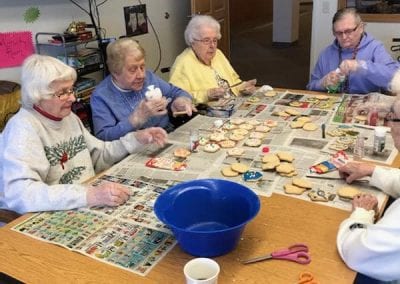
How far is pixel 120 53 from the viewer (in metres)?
2.09

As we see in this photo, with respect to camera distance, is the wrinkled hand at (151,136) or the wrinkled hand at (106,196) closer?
the wrinkled hand at (106,196)

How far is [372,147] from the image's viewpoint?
1.79 metres

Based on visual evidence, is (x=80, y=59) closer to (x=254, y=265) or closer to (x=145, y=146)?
(x=145, y=146)

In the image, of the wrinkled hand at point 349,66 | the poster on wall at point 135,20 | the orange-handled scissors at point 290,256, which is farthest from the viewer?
the poster on wall at point 135,20

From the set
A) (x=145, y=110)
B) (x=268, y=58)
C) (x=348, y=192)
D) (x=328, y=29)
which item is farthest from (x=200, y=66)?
(x=268, y=58)

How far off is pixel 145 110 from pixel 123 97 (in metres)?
0.27

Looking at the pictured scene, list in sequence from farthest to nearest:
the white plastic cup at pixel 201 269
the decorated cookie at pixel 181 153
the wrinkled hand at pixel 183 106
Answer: the wrinkled hand at pixel 183 106
the decorated cookie at pixel 181 153
the white plastic cup at pixel 201 269

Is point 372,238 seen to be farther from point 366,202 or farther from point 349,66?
point 349,66

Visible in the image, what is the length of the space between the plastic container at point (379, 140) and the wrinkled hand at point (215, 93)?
103cm

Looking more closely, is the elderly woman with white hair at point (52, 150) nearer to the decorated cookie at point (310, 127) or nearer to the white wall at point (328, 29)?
the decorated cookie at point (310, 127)

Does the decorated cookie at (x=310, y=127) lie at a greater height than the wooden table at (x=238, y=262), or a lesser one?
greater

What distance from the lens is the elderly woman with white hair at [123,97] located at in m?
2.00

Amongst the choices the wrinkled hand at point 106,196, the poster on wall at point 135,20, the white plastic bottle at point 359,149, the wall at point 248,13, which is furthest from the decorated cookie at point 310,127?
the wall at point 248,13

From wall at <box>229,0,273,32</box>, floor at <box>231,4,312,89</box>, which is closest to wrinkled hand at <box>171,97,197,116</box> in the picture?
floor at <box>231,4,312,89</box>
